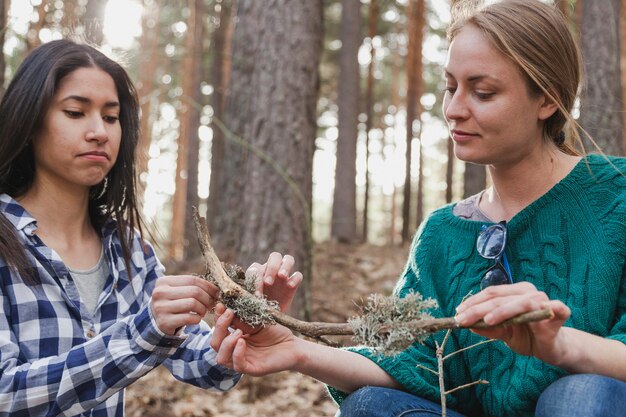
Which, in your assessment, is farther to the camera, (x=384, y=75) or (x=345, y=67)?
(x=384, y=75)

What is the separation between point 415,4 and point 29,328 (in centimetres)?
1185

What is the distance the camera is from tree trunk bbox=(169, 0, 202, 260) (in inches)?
473

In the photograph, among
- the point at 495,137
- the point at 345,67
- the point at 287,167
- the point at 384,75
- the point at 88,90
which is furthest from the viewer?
the point at 384,75

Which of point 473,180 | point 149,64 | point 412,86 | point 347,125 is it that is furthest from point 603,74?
point 149,64

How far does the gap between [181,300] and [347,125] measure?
31.8 ft

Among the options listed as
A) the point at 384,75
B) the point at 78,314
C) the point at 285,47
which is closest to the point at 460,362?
the point at 78,314

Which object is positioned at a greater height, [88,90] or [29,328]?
[88,90]

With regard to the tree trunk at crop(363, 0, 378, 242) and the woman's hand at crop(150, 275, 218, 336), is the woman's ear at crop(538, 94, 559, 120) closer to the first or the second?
the woman's hand at crop(150, 275, 218, 336)

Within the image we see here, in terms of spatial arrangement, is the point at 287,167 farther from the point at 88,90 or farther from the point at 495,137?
the point at 495,137

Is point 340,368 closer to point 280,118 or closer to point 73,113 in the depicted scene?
point 73,113

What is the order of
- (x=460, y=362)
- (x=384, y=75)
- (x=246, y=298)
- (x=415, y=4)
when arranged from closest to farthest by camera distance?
(x=246, y=298) < (x=460, y=362) < (x=415, y=4) < (x=384, y=75)

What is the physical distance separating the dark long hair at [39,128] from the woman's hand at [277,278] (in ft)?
2.56

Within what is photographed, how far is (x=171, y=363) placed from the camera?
8.31 feet

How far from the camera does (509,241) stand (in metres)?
2.25
